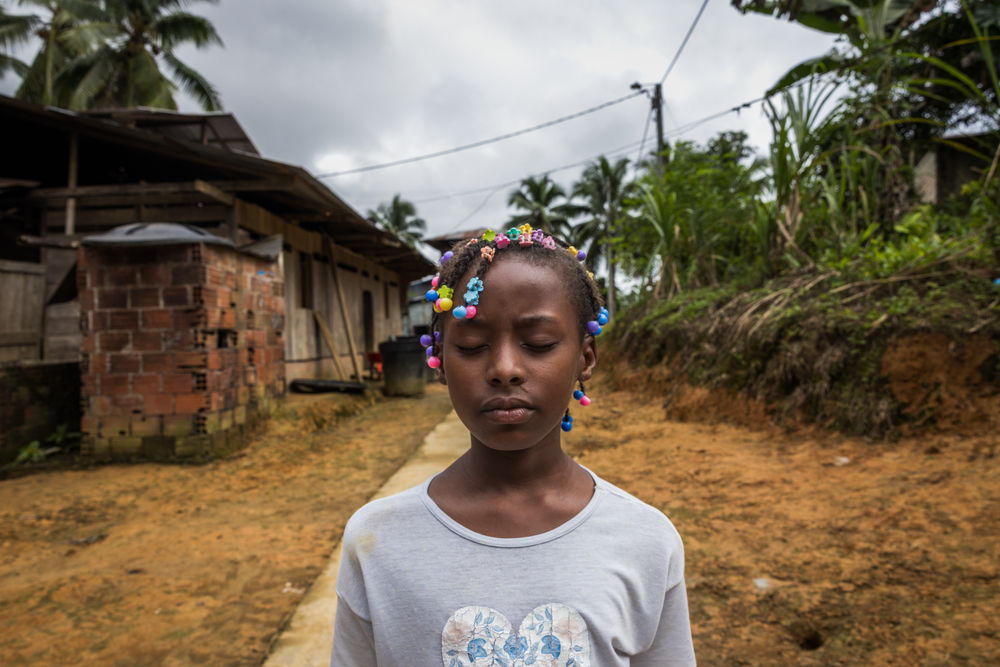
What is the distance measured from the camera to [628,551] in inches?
38.9

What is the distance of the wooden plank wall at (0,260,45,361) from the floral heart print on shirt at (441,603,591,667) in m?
8.73

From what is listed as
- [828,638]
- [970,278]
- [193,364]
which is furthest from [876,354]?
[193,364]

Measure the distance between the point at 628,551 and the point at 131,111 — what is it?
31.1 feet

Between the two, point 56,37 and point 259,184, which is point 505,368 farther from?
point 56,37

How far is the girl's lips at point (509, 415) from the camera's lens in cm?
98

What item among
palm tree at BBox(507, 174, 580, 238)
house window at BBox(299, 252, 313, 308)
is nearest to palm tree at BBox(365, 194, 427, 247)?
palm tree at BBox(507, 174, 580, 238)

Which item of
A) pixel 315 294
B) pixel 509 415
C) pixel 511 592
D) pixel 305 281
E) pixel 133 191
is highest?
pixel 133 191

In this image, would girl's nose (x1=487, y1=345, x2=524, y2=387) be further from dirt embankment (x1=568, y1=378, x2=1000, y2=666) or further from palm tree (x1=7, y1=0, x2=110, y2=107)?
palm tree (x1=7, y1=0, x2=110, y2=107)

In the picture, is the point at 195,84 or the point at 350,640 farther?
the point at 195,84

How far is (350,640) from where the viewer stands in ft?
3.35

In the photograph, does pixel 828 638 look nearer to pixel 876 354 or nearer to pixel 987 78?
pixel 876 354

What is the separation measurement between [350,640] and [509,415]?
0.50m

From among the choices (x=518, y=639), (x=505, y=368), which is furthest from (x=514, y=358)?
(x=518, y=639)

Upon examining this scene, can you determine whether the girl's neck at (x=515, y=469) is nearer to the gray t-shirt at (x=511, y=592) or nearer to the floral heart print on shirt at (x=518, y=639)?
the gray t-shirt at (x=511, y=592)
